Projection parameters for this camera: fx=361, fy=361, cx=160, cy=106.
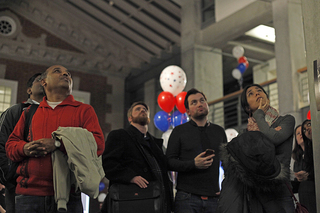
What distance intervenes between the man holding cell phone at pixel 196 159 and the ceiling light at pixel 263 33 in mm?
7596

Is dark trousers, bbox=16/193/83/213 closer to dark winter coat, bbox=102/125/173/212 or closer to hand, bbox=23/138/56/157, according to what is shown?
hand, bbox=23/138/56/157

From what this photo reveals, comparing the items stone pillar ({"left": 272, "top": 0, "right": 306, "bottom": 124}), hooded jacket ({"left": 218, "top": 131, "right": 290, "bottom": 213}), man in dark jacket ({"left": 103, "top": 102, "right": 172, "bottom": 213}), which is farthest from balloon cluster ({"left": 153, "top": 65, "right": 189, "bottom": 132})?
hooded jacket ({"left": 218, "top": 131, "right": 290, "bottom": 213})

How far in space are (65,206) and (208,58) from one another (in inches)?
325

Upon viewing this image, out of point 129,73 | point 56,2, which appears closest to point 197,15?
point 129,73

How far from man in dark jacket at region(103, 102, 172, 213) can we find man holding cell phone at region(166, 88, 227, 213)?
0.39 feet

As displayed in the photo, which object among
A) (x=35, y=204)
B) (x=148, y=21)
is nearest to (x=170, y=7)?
(x=148, y=21)

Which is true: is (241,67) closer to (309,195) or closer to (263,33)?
(263,33)

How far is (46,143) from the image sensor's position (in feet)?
6.81

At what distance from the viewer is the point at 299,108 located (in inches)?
273

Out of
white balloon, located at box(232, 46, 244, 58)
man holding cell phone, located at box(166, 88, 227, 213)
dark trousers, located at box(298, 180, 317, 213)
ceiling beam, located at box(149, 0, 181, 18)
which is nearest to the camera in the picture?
man holding cell phone, located at box(166, 88, 227, 213)

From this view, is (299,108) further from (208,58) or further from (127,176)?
(127,176)

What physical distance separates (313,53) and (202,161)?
1167 mm

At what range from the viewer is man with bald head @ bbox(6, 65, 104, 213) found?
208 centimetres

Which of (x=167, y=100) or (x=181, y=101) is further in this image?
(x=167, y=100)
